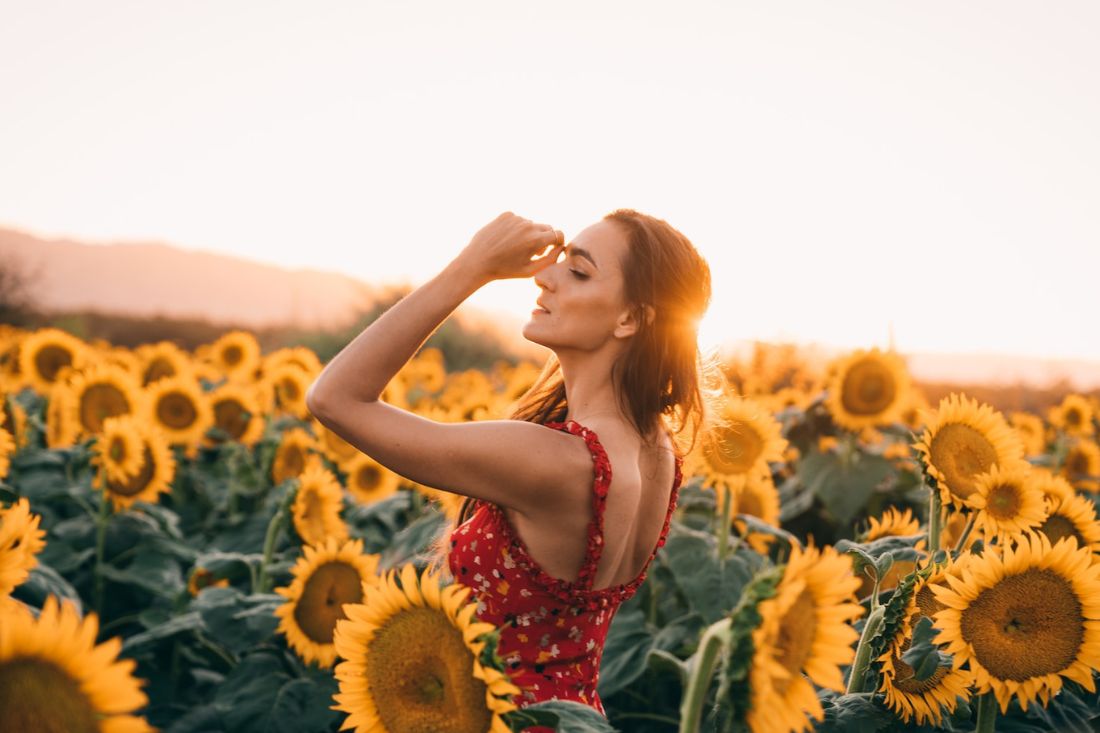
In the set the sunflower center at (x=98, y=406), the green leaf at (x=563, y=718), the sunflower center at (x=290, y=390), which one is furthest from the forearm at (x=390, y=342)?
the sunflower center at (x=290, y=390)

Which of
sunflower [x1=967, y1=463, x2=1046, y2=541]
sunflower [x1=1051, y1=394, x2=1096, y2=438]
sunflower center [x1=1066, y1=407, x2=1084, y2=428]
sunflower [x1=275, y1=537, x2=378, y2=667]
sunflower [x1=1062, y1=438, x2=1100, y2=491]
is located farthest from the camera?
sunflower center [x1=1066, y1=407, x2=1084, y2=428]

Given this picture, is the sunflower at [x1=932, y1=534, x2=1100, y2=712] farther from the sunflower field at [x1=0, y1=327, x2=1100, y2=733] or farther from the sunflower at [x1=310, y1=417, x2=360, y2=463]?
the sunflower at [x1=310, y1=417, x2=360, y2=463]

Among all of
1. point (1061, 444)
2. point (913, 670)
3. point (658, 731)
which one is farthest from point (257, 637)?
point (1061, 444)

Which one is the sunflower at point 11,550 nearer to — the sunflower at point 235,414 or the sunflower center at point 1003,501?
the sunflower center at point 1003,501

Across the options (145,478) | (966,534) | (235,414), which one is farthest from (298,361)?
(966,534)

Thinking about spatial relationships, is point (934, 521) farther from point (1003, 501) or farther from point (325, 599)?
point (325, 599)

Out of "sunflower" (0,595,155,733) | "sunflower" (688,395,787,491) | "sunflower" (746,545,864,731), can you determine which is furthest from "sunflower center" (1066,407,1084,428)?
"sunflower" (0,595,155,733)

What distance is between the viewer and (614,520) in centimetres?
222

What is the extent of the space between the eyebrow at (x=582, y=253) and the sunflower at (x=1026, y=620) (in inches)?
46.2

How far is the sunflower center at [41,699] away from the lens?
3.71 ft

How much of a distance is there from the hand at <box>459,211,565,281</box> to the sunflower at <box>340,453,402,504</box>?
3056 millimetres

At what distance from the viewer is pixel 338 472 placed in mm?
5445

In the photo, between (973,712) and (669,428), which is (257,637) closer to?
(669,428)

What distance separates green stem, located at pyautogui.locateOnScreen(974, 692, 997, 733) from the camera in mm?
1977
